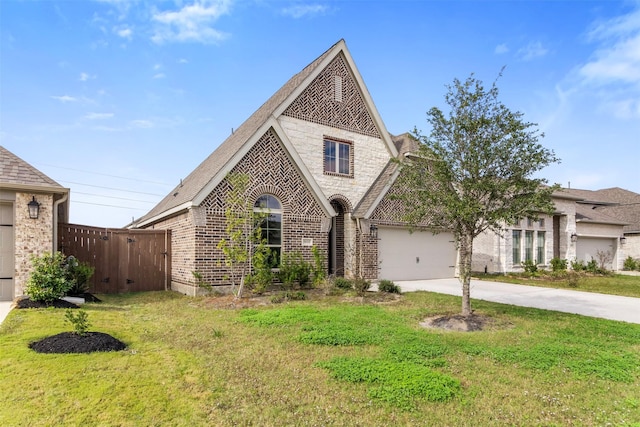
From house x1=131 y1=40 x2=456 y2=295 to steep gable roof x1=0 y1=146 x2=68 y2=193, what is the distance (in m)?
3.40

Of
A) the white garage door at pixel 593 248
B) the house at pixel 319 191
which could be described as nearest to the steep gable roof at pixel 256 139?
the house at pixel 319 191

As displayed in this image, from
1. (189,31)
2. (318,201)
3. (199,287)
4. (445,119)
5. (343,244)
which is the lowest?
(199,287)

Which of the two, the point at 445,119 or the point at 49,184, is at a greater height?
the point at 445,119

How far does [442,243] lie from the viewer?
17266mm

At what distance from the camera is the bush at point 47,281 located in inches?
333

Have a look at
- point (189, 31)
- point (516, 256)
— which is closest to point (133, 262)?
point (189, 31)

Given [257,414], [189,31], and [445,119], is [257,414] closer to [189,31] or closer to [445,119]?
[445,119]

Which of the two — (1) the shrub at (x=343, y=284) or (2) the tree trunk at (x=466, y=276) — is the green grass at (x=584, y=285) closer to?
(1) the shrub at (x=343, y=284)

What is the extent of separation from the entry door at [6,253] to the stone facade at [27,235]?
277 millimetres

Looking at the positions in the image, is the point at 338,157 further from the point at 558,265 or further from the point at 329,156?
the point at 558,265

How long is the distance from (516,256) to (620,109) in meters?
9.63

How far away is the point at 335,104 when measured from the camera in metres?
15.6

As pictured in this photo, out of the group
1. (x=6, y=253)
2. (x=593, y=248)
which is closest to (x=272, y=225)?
(x=6, y=253)

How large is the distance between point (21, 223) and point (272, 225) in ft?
22.0
